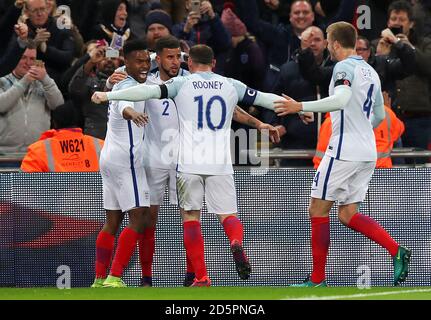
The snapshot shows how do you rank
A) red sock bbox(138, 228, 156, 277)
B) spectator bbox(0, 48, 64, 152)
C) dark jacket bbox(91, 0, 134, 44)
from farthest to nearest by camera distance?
Result: dark jacket bbox(91, 0, 134, 44) < spectator bbox(0, 48, 64, 152) < red sock bbox(138, 228, 156, 277)

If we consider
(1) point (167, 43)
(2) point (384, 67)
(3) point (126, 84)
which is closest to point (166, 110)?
(3) point (126, 84)

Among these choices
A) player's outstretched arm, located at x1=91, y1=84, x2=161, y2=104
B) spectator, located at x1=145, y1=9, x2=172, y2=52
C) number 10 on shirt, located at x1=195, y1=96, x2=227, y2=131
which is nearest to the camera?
player's outstretched arm, located at x1=91, y1=84, x2=161, y2=104

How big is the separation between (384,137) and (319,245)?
2168 millimetres

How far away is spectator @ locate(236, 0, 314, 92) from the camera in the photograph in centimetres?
1566

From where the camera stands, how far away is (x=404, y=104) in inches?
591

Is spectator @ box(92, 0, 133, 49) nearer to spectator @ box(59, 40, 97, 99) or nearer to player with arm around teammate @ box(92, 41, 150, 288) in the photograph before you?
spectator @ box(59, 40, 97, 99)

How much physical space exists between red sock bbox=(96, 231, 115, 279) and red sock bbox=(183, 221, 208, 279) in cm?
105

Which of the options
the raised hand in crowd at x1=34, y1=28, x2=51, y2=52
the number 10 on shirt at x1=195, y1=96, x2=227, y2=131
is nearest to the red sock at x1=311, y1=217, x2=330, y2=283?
the number 10 on shirt at x1=195, y1=96, x2=227, y2=131

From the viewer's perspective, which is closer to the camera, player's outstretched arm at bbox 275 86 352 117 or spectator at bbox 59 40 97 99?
player's outstretched arm at bbox 275 86 352 117

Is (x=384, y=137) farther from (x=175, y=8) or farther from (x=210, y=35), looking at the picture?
(x=175, y=8)

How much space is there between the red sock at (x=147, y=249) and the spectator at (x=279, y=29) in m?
3.42

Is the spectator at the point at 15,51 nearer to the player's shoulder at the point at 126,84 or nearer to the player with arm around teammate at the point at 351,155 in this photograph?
the player's shoulder at the point at 126,84
